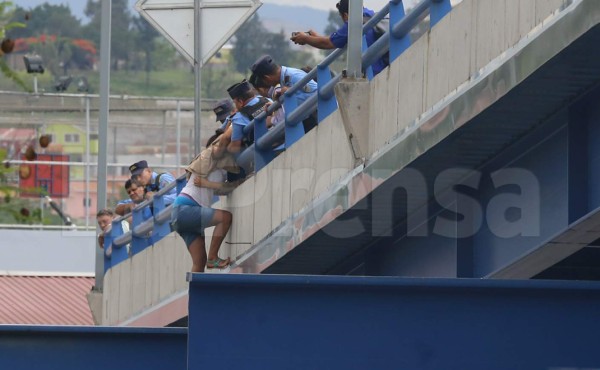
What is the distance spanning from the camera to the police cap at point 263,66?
13555mm

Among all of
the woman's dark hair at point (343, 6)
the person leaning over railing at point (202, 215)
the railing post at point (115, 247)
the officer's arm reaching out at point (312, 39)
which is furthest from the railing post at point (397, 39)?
the railing post at point (115, 247)

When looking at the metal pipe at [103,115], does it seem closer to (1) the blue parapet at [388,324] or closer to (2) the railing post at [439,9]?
(2) the railing post at [439,9]

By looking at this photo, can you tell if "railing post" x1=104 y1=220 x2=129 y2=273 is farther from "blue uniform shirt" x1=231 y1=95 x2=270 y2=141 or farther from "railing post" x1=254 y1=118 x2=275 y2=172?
"railing post" x1=254 y1=118 x2=275 y2=172

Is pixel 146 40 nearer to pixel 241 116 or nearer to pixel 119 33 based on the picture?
pixel 119 33

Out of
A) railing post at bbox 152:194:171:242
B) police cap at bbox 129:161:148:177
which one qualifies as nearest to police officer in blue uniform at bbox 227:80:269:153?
railing post at bbox 152:194:171:242

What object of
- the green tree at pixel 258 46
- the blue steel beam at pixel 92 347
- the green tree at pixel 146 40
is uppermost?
the green tree at pixel 146 40

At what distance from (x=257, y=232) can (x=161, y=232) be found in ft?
12.5

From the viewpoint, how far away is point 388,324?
1004 centimetres

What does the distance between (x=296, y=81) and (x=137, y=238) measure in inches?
193

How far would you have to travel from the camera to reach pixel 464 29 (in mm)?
10172

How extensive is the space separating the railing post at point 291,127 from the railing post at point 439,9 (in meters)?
2.46

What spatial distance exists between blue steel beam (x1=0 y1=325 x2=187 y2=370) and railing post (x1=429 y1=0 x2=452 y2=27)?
3336mm

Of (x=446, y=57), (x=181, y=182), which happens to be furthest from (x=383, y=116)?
(x=181, y=182)

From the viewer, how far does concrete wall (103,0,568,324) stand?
9.62m
